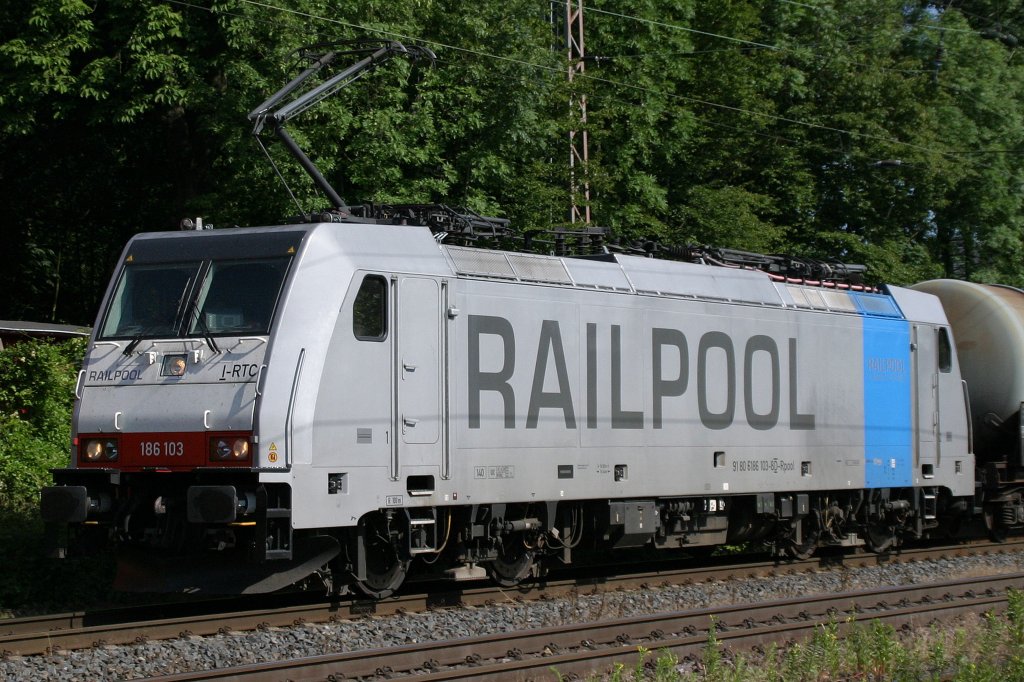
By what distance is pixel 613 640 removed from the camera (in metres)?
10.6

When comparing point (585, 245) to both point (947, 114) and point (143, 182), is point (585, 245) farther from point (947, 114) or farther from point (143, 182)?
point (947, 114)

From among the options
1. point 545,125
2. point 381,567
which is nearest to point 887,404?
point 545,125

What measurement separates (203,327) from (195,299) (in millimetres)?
310

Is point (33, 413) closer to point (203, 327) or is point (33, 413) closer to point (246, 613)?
point (203, 327)

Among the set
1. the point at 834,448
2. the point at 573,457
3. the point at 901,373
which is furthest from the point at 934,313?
the point at 573,457

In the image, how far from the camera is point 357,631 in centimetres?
1068

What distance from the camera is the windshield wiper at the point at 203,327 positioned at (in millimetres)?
10836

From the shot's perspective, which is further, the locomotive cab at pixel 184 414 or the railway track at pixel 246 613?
the locomotive cab at pixel 184 414

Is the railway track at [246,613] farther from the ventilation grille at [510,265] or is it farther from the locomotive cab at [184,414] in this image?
the ventilation grille at [510,265]

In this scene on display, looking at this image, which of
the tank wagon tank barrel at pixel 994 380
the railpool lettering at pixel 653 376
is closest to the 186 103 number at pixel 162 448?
the railpool lettering at pixel 653 376

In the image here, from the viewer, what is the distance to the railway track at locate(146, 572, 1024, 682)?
350 inches

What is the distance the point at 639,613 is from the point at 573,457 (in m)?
1.68

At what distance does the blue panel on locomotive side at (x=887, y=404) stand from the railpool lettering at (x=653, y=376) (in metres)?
1.36

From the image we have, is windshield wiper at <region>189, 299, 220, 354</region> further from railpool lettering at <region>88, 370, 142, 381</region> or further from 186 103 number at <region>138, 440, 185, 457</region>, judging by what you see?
186 103 number at <region>138, 440, 185, 457</region>
